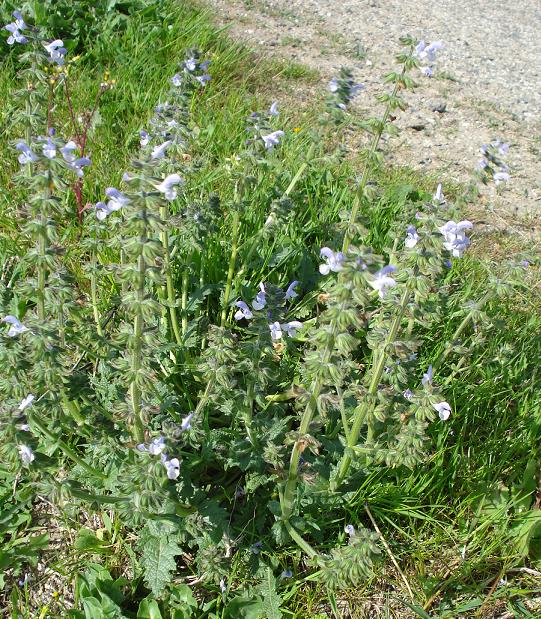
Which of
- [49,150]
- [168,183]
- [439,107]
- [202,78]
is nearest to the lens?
[168,183]

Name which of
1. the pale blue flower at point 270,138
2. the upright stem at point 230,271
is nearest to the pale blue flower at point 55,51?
the pale blue flower at point 270,138

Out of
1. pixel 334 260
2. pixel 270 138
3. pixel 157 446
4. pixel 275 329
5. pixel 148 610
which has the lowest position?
pixel 148 610

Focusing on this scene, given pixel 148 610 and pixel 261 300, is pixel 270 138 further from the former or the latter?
pixel 148 610

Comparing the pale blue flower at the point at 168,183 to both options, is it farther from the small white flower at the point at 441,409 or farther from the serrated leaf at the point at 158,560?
the serrated leaf at the point at 158,560

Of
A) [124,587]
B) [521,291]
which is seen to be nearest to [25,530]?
[124,587]

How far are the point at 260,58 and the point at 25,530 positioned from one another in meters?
4.70

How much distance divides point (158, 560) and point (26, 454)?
72 cm

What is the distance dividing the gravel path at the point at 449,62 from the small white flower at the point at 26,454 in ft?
11.2

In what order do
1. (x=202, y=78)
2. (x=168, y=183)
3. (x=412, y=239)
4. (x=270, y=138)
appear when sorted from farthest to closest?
(x=202, y=78) → (x=270, y=138) → (x=412, y=239) → (x=168, y=183)

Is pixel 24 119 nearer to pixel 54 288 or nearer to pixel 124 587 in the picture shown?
pixel 54 288

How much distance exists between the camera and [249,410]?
2656 mm

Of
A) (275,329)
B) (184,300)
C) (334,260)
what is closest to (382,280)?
(334,260)

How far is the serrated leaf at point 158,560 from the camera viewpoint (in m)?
2.45

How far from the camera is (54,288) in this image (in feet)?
7.59
